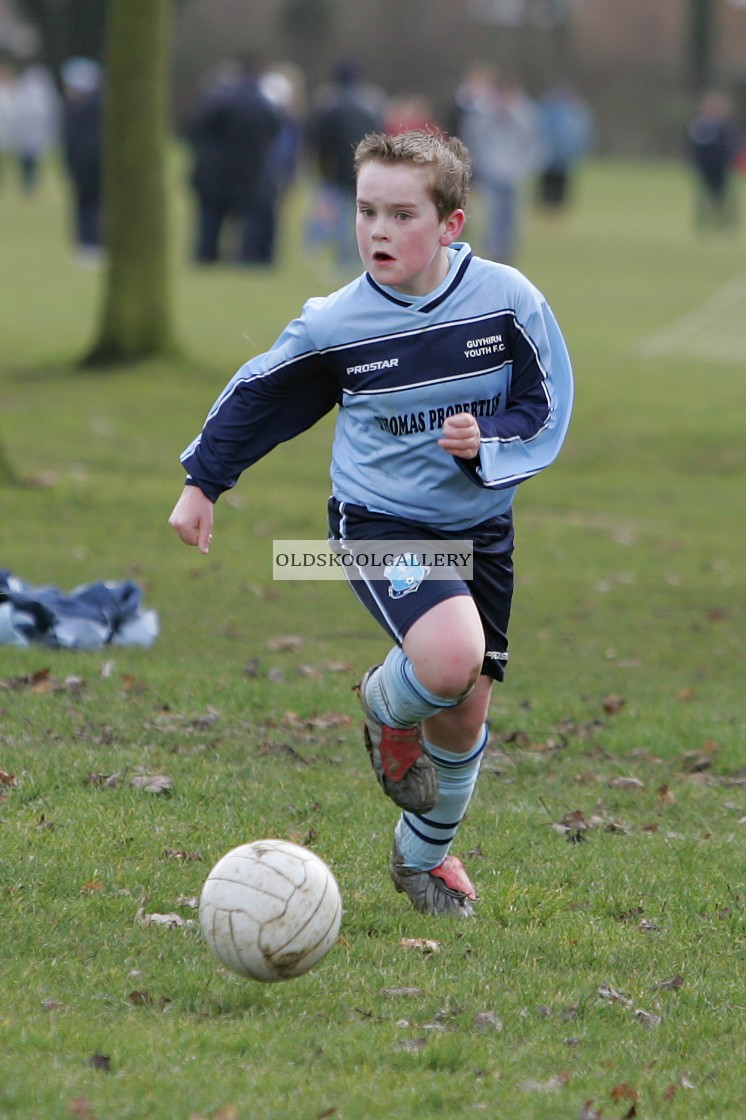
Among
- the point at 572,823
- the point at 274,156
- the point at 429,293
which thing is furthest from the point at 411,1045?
the point at 274,156

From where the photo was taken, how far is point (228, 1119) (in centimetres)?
352

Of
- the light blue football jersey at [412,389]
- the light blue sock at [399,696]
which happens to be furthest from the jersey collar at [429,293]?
the light blue sock at [399,696]

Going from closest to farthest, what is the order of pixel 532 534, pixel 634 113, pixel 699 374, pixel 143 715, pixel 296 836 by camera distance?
pixel 296 836 → pixel 143 715 → pixel 532 534 → pixel 699 374 → pixel 634 113

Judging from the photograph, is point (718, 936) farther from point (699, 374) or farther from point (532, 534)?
point (699, 374)

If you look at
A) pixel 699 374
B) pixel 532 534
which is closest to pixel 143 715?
pixel 532 534

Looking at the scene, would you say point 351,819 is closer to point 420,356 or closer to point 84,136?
point 420,356

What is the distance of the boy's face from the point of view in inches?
181

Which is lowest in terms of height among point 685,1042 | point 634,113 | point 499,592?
point 634,113

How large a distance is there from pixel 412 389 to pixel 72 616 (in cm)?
377

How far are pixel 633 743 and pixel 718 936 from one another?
2.36m

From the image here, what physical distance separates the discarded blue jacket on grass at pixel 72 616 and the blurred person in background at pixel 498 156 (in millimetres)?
19690

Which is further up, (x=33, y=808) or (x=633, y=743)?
(x=33, y=808)

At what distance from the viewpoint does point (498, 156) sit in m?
27.1

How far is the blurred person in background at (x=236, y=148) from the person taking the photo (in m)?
24.2
